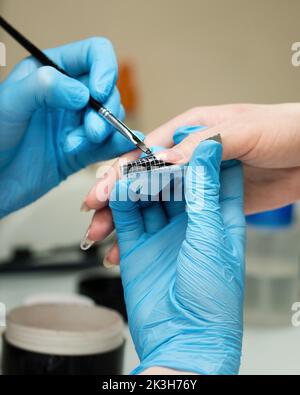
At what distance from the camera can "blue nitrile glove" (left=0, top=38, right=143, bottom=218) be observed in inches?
31.5

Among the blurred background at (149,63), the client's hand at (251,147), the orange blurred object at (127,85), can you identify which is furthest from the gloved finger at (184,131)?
the orange blurred object at (127,85)

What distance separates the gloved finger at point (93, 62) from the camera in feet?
2.79

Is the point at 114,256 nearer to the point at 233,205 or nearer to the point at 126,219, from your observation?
the point at 126,219

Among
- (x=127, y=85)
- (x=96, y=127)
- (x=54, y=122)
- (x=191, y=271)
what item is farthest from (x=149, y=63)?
(x=191, y=271)

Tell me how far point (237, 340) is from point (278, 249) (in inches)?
28.6

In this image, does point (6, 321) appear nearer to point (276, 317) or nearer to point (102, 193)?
point (102, 193)

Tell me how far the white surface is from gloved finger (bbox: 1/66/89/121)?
49 centimetres

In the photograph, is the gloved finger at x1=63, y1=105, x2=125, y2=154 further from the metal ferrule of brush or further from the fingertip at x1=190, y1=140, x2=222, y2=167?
the fingertip at x1=190, y1=140, x2=222, y2=167

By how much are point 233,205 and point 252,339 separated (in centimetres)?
47

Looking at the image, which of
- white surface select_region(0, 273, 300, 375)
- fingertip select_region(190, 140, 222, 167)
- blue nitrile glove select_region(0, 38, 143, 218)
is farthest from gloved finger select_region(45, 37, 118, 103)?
white surface select_region(0, 273, 300, 375)

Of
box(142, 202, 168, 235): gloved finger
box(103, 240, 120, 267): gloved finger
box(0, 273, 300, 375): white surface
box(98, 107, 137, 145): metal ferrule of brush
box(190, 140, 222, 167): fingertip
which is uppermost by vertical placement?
box(98, 107, 137, 145): metal ferrule of brush

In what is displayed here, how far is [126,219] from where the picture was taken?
76 cm

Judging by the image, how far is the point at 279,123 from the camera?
0.79 metres

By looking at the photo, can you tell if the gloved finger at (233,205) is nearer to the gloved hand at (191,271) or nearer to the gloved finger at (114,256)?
the gloved hand at (191,271)
